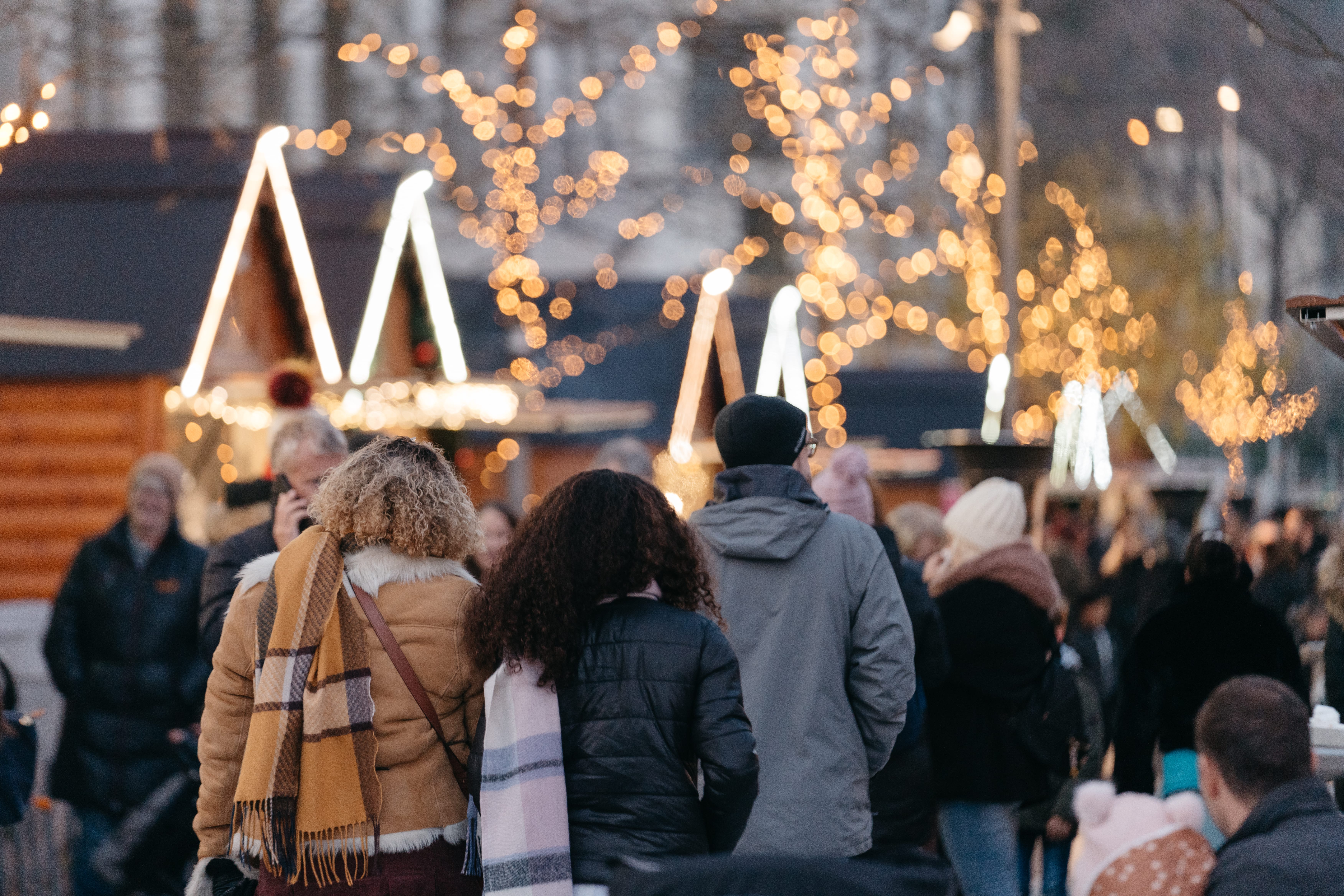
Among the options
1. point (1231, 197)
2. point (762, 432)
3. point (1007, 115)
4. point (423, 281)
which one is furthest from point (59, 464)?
point (1231, 197)

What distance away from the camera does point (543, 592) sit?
10.7ft

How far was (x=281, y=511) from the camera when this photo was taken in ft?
15.7

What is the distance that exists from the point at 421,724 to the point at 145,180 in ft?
28.6

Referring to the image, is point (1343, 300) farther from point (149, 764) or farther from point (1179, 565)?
point (149, 764)

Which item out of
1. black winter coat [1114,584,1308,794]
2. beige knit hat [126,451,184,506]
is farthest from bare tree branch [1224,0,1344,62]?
beige knit hat [126,451,184,506]

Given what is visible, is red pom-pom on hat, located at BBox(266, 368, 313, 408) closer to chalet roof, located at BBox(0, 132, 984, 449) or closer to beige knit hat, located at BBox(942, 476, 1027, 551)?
beige knit hat, located at BBox(942, 476, 1027, 551)

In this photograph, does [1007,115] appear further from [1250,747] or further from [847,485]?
[1250,747]

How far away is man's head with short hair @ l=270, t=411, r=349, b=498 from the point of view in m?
4.91

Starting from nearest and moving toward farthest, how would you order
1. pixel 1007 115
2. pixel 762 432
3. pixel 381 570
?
pixel 381 570
pixel 762 432
pixel 1007 115

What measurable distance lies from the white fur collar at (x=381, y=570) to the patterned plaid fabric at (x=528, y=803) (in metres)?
0.41

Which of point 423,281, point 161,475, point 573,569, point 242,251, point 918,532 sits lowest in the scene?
point 918,532

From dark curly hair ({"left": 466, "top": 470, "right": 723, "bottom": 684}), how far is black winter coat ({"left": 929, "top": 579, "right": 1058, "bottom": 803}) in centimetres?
214

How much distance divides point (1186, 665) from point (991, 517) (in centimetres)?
89

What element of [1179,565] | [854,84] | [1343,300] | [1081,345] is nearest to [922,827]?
[1179,565]
